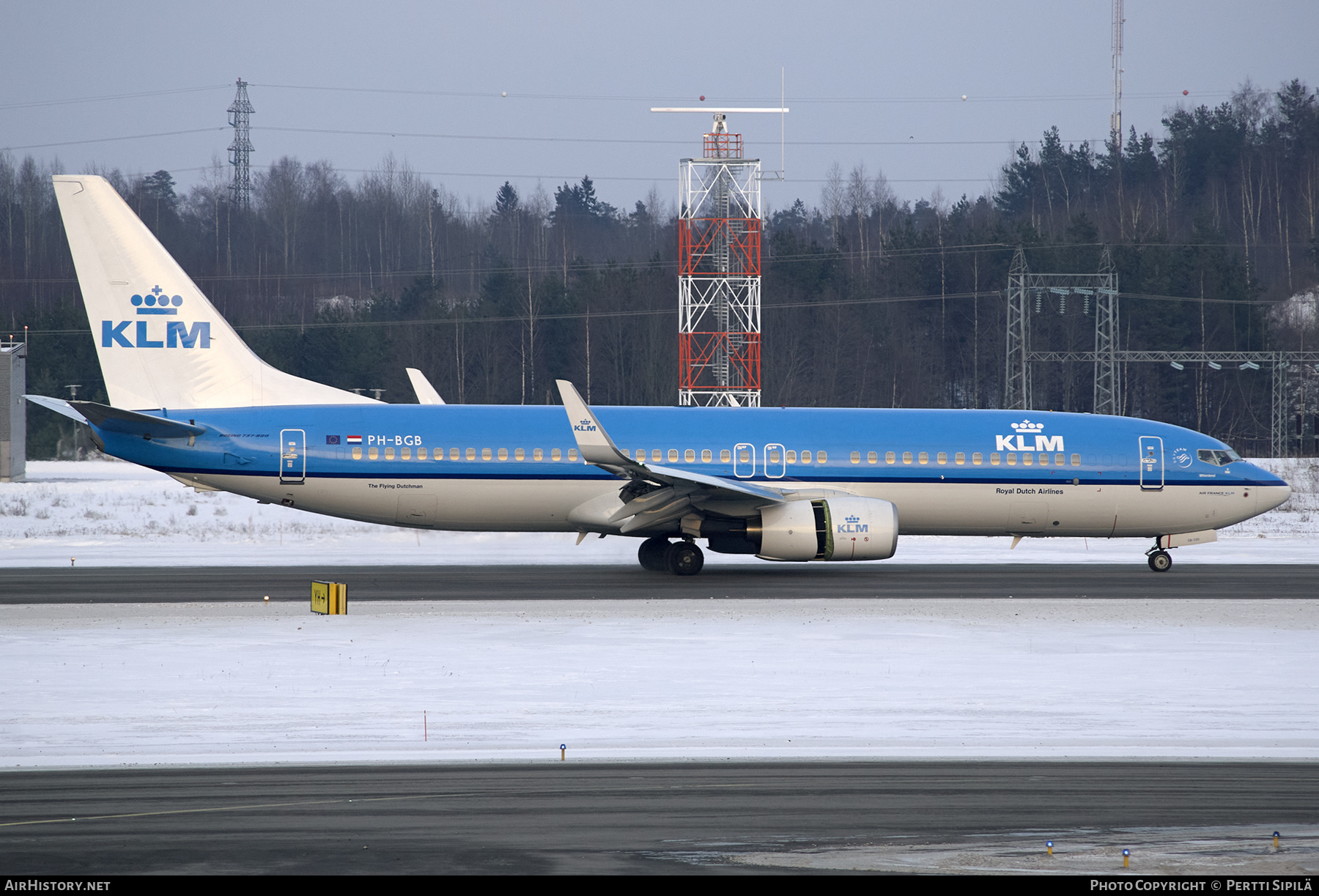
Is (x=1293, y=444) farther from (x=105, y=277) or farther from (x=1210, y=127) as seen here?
(x=105, y=277)

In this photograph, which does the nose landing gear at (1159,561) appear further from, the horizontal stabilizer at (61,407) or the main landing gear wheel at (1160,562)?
the horizontal stabilizer at (61,407)

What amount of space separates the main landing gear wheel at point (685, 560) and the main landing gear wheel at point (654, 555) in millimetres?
395

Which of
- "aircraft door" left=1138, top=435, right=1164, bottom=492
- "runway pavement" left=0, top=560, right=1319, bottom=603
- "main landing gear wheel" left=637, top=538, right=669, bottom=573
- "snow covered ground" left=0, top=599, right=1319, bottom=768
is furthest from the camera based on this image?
"aircraft door" left=1138, top=435, right=1164, bottom=492

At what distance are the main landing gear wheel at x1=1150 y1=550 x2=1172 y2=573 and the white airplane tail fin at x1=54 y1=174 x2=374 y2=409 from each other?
17.7m

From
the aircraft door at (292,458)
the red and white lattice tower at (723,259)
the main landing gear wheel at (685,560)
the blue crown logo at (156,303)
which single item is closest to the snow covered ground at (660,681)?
the main landing gear wheel at (685,560)

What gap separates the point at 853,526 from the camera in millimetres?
21344

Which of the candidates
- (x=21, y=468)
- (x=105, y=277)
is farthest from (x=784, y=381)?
(x=105, y=277)

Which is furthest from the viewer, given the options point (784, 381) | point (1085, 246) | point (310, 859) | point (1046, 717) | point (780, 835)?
point (1085, 246)

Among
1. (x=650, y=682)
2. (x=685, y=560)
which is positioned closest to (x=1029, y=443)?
(x=685, y=560)

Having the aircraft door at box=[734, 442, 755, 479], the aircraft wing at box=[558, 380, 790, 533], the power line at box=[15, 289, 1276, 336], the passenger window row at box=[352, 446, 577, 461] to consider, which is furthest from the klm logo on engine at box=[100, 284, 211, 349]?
the power line at box=[15, 289, 1276, 336]

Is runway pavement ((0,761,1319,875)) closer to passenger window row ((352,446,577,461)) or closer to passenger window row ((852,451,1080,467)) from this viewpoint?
passenger window row ((352,446,577,461))

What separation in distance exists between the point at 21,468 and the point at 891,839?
44.7m

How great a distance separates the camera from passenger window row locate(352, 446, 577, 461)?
22828 mm

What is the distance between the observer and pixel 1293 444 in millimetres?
60594
